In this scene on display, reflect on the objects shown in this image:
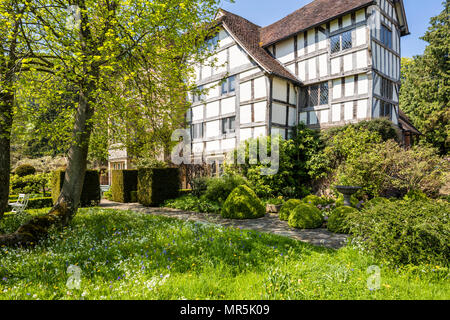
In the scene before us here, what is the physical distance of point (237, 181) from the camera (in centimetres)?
1212

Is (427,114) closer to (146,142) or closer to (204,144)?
(204,144)

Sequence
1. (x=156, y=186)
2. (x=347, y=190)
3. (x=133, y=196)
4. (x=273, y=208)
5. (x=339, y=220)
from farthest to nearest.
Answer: (x=133, y=196)
(x=156, y=186)
(x=273, y=208)
(x=347, y=190)
(x=339, y=220)

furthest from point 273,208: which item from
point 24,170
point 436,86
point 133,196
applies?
point 24,170

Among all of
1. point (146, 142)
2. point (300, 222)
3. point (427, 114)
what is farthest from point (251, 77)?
point (427, 114)

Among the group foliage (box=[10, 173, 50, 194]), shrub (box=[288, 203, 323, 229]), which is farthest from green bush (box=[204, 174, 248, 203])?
foliage (box=[10, 173, 50, 194])

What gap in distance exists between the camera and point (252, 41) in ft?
57.3

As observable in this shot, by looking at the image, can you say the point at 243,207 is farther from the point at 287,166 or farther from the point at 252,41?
the point at 252,41

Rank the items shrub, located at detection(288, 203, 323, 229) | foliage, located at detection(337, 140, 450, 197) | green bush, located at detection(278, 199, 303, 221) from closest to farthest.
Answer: shrub, located at detection(288, 203, 323, 229)
green bush, located at detection(278, 199, 303, 221)
foliage, located at detection(337, 140, 450, 197)

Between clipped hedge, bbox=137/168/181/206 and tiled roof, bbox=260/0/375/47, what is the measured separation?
36.2 feet

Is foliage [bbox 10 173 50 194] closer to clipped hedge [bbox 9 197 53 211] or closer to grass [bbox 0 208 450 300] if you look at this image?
clipped hedge [bbox 9 197 53 211]

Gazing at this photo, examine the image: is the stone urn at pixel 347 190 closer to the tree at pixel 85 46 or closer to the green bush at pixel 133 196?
the tree at pixel 85 46

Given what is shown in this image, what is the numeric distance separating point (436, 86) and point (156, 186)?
2107 cm

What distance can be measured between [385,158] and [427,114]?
40.5ft

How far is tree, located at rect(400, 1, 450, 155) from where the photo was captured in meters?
18.1
